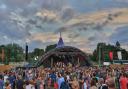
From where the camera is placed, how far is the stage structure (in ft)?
286

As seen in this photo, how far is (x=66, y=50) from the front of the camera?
287ft

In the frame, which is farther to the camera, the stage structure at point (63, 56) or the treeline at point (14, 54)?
the treeline at point (14, 54)

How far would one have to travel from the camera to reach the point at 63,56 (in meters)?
91.4

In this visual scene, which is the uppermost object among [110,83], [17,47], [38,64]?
[17,47]

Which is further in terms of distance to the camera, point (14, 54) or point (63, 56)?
point (14, 54)

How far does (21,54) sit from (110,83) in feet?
519

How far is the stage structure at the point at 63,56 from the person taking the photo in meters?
87.3

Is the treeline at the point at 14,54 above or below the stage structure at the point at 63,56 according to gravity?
above

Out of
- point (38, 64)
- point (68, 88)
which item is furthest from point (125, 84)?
point (38, 64)

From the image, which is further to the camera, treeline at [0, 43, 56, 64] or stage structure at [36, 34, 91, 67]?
treeline at [0, 43, 56, 64]

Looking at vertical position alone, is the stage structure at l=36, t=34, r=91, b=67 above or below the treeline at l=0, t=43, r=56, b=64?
below

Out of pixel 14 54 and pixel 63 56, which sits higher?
pixel 14 54

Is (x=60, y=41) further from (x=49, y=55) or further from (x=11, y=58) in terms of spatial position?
(x=11, y=58)

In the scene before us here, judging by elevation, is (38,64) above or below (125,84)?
above
